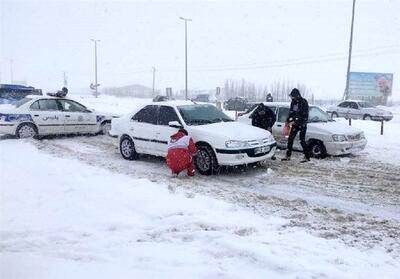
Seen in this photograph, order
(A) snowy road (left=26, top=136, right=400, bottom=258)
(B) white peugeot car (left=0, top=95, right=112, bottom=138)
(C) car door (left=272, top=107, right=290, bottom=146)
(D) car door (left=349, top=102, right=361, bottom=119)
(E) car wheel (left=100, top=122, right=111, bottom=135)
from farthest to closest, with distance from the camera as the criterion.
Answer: (D) car door (left=349, top=102, right=361, bottom=119) < (E) car wheel (left=100, top=122, right=111, bottom=135) < (B) white peugeot car (left=0, top=95, right=112, bottom=138) < (C) car door (left=272, top=107, right=290, bottom=146) < (A) snowy road (left=26, top=136, right=400, bottom=258)

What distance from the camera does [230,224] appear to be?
18.3 feet

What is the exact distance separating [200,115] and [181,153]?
1706mm

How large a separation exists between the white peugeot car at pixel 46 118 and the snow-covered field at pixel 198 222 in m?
4.15

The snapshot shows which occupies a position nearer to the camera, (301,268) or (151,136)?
(301,268)

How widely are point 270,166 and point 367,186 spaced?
2376 millimetres

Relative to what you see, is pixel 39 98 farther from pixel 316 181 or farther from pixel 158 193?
pixel 316 181

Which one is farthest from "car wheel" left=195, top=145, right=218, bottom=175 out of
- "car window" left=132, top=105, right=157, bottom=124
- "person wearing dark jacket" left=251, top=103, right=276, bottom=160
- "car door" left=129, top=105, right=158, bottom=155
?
"person wearing dark jacket" left=251, top=103, right=276, bottom=160

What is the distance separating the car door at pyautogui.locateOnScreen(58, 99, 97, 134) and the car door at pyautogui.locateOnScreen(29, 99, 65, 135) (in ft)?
0.62

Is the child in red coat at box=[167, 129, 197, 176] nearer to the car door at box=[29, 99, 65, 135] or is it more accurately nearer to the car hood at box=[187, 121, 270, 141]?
the car hood at box=[187, 121, 270, 141]

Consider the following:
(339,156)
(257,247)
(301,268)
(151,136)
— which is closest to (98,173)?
(151,136)

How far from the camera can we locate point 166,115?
397 inches

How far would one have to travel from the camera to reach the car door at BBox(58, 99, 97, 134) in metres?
14.4

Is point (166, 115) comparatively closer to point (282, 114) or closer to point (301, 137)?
point (301, 137)

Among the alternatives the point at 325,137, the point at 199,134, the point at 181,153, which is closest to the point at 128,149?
the point at 199,134
